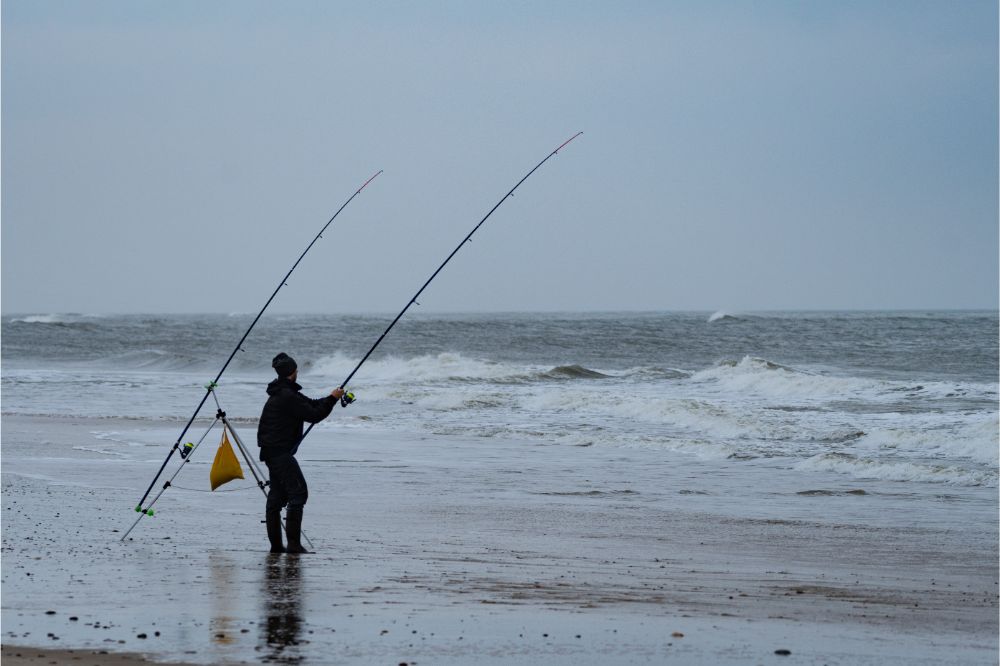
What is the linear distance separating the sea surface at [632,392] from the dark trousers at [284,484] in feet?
18.7

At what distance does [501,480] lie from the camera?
10.5 m

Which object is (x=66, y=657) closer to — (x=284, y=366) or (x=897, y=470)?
(x=284, y=366)

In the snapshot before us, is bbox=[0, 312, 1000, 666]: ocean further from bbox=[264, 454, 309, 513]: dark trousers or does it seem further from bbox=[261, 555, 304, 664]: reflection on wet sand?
bbox=[264, 454, 309, 513]: dark trousers

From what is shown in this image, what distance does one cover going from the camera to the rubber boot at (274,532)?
662 cm

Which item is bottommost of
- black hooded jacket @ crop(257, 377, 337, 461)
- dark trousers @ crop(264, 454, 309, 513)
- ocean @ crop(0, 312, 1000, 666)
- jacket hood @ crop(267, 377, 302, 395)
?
ocean @ crop(0, 312, 1000, 666)

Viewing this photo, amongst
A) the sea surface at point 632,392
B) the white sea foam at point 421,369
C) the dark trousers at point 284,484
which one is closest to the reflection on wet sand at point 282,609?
the dark trousers at point 284,484

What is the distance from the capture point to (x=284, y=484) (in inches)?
265

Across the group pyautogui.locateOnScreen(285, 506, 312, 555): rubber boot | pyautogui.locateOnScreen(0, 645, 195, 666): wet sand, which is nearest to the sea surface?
pyautogui.locateOnScreen(285, 506, 312, 555): rubber boot

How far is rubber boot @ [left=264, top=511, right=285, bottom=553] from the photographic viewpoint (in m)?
6.62

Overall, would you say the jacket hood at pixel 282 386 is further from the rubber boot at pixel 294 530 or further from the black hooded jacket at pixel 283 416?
the rubber boot at pixel 294 530

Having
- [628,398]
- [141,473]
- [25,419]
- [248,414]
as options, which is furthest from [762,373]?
[141,473]

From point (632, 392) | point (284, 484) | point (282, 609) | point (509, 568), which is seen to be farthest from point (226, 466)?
point (632, 392)

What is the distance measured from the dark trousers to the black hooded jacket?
0.05 meters

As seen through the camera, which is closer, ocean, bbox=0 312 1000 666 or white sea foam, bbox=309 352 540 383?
ocean, bbox=0 312 1000 666
